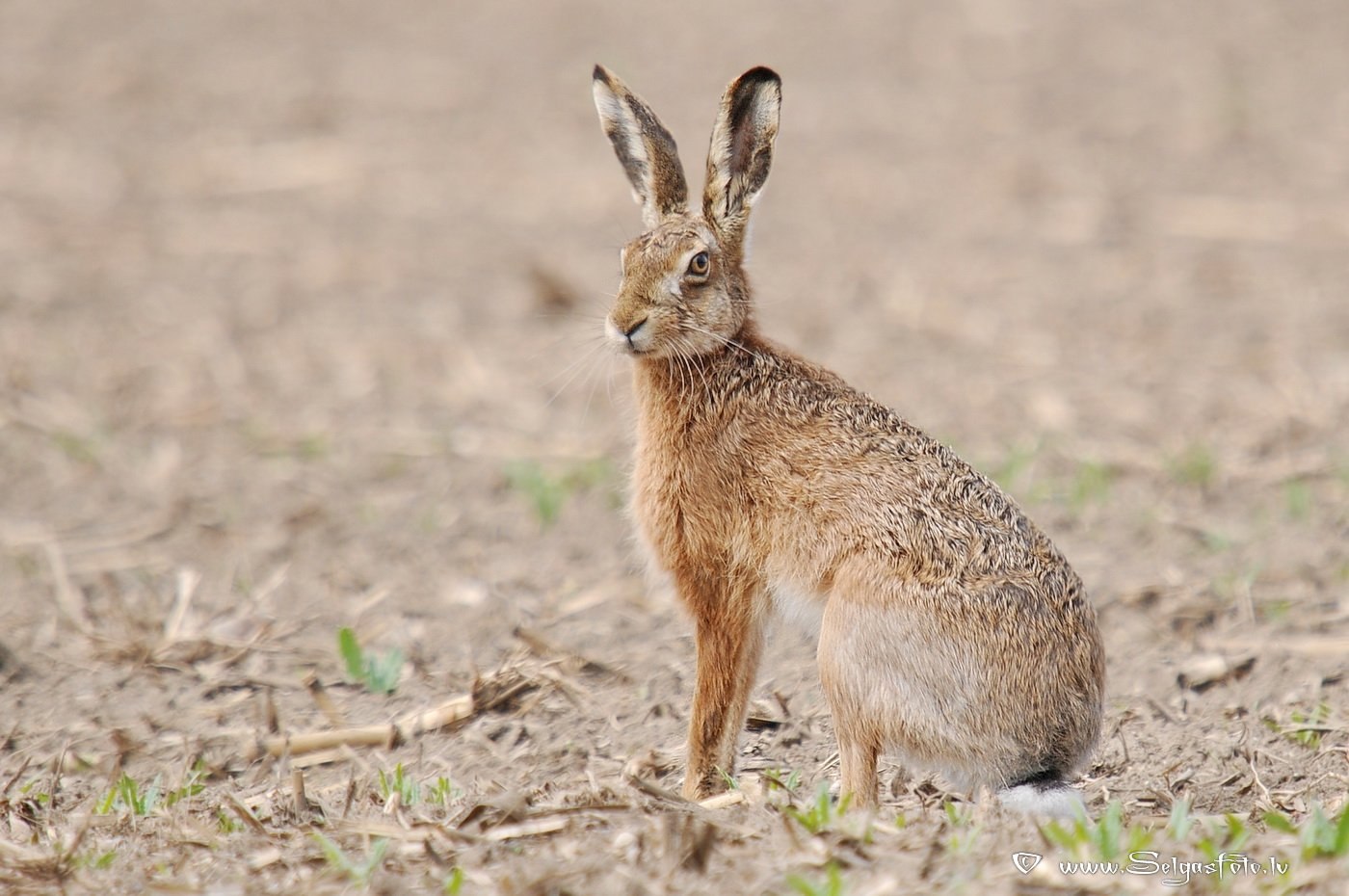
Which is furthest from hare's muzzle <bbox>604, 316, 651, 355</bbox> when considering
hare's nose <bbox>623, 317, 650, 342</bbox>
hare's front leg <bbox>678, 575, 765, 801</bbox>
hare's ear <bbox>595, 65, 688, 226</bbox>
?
hare's front leg <bbox>678, 575, 765, 801</bbox>

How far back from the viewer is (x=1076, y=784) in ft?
15.2

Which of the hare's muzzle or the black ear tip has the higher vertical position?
the black ear tip

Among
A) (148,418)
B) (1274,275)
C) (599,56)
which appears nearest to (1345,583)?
(1274,275)

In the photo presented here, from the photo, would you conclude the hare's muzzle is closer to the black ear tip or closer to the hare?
the hare

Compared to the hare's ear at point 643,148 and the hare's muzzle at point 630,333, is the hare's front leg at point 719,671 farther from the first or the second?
the hare's ear at point 643,148

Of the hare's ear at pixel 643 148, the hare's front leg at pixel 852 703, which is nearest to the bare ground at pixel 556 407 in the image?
the hare's front leg at pixel 852 703

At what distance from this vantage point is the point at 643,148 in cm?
504

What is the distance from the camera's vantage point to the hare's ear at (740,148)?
15.8 ft

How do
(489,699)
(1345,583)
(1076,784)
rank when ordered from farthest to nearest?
(1345,583), (489,699), (1076,784)

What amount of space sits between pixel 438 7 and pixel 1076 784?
14.3 m

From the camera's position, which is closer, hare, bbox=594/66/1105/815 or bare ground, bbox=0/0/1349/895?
hare, bbox=594/66/1105/815

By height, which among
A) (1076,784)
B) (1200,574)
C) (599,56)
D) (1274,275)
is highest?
(599,56)

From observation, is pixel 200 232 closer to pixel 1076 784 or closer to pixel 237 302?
pixel 237 302

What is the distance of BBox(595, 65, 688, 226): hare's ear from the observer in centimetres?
498
